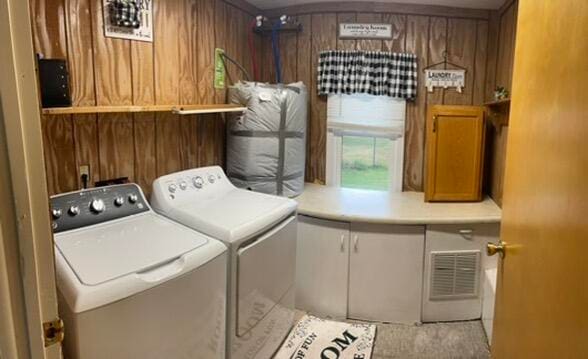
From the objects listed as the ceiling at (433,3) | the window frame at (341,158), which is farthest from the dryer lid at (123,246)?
the ceiling at (433,3)

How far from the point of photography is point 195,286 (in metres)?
1.57

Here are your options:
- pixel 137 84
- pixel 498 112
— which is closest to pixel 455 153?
pixel 498 112

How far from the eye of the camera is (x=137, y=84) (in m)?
2.20

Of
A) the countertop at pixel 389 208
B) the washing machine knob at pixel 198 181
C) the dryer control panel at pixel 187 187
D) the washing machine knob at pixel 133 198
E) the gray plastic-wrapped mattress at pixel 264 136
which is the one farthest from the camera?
the gray plastic-wrapped mattress at pixel 264 136

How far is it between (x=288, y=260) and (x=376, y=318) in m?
0.79

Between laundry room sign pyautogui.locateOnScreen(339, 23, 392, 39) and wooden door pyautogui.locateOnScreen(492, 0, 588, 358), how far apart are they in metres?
1.88

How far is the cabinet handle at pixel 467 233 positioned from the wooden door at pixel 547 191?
1.17 m

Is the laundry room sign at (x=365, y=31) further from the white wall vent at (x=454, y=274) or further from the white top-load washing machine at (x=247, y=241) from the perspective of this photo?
the white wall vent at (x=454, y=274)

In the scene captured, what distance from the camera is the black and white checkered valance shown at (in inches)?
120

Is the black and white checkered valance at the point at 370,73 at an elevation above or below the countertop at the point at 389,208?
above

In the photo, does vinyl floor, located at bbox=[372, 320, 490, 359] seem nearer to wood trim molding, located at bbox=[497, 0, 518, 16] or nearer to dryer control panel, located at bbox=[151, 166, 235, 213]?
dryer control panel, located at bbox=[151, 166, 235, 213]

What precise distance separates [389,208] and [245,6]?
69.9 inches

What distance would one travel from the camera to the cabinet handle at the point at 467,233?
2551 mm

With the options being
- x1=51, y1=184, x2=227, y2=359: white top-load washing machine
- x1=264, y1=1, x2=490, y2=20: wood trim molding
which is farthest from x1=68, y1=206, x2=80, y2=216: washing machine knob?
x1=264, y1=1, x2=490, y2=20: wood trim molding
